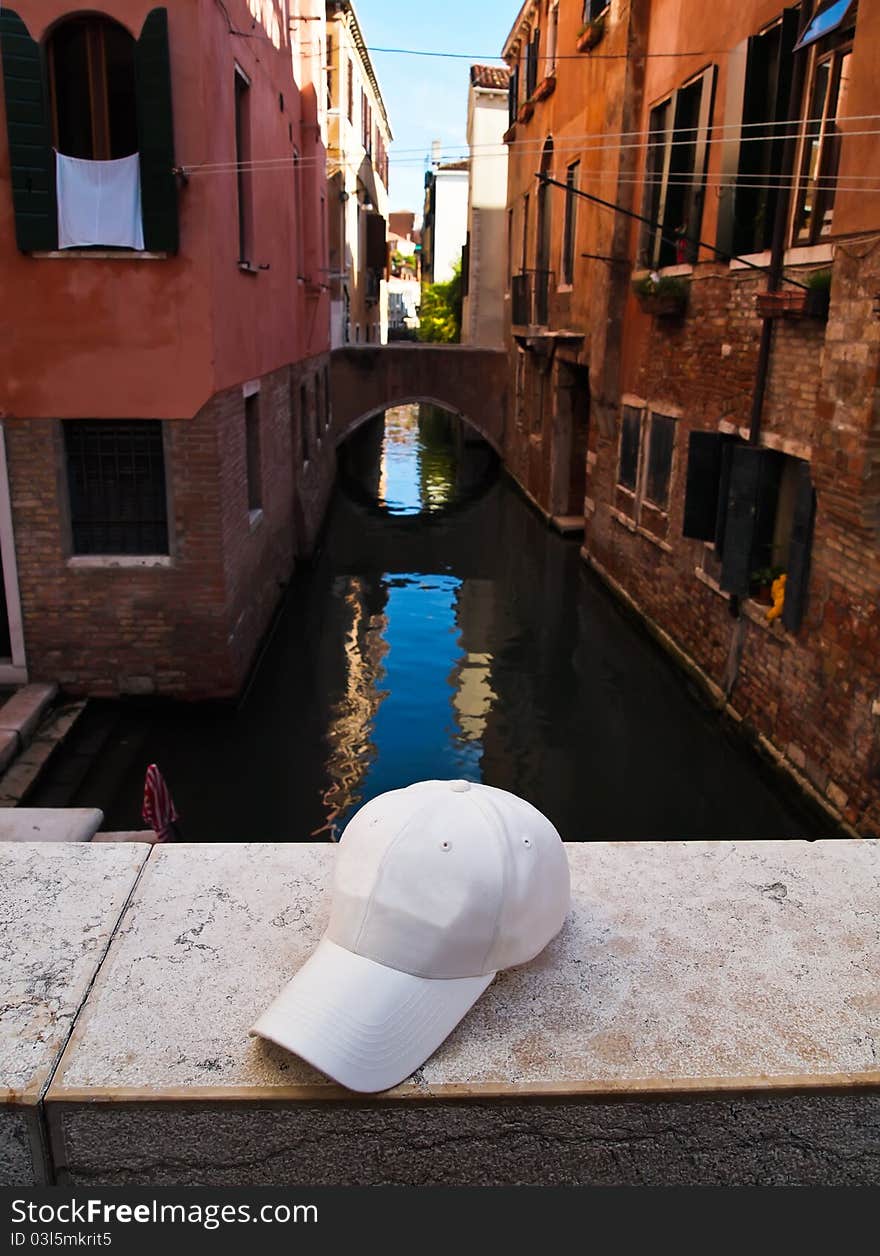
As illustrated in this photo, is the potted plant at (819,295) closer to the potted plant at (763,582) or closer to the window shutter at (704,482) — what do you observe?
the window shutter at (704,482)

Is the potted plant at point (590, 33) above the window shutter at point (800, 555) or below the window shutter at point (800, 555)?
above

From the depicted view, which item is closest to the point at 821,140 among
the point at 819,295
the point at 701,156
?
the point at 819,295

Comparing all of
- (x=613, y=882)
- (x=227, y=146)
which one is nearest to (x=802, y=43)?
(x=227, y=146)

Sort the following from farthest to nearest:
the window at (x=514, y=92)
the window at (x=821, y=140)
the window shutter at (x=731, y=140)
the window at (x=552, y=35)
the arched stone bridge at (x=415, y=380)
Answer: the arched stone bridge at (x=415, y=380), the window at (x=514, y=92), the window at (x=552, y=35), the window shutter at (x=731, y=140), the window at (x=821, y=140)

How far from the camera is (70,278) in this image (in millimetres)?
7527

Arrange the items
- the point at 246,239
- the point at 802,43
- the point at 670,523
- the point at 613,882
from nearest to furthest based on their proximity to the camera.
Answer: the point at 613,882, the point at 802,43, the point at 246,239, the point at 670,523

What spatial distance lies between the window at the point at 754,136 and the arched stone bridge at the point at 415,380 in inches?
526

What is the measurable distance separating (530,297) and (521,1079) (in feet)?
56.6

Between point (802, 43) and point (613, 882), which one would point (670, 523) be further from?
point (613, 882)

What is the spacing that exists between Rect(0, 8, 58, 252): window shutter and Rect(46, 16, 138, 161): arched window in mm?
189

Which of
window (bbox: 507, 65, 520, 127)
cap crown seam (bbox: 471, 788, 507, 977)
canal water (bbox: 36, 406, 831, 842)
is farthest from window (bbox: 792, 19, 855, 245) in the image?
window (bbox: 507, 65, 520, 127)

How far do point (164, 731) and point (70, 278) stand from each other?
3491mm

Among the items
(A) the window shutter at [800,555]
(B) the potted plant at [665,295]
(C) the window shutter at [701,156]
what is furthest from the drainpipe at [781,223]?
(B) the potted plant at [665,295]

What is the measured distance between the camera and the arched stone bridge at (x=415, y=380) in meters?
21.7
